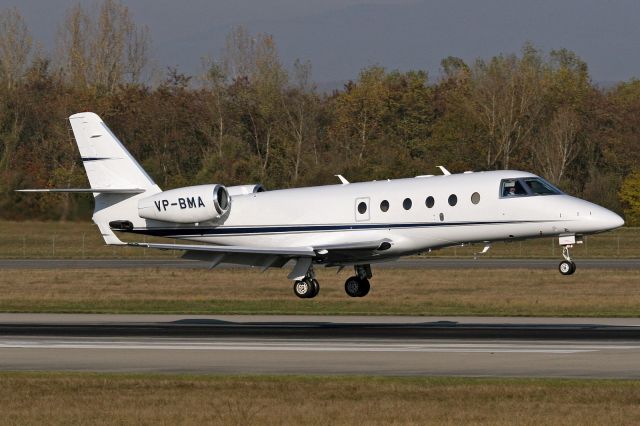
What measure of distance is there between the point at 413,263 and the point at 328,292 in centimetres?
1525

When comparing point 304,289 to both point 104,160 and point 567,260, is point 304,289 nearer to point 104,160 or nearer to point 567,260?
point 104,160

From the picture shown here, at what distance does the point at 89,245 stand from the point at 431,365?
Result: 1900 inches

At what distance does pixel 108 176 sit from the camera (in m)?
37.2

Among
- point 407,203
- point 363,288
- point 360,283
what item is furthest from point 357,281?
point 407,203

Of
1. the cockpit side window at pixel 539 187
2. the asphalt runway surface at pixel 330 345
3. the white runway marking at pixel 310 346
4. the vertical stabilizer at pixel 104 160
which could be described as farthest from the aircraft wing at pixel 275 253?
the white runway marking at pixel 310 346

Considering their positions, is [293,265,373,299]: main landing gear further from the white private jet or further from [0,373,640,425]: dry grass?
[0,373,640,425]: dry grass

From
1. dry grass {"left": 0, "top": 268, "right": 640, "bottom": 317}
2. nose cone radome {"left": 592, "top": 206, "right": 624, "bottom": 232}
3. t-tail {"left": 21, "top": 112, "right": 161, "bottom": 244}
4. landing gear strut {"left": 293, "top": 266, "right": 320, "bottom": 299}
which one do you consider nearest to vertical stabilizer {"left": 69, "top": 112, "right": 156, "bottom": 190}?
t-tail {"left": 21, "top": 112, "right": 161, "bottom": 244}

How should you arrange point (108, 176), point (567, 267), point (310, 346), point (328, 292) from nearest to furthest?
point (310, 346) → point (567, 267) → point (108, 176) → point (328, 292)

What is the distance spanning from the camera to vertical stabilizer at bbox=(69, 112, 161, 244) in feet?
121

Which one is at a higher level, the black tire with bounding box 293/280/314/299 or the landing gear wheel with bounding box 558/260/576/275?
the landing gear wheel with bounding box 558/260/576/275

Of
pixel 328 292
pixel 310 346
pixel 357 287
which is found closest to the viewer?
pixel 310 346

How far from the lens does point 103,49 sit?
4572 inches

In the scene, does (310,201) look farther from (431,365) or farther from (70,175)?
(70,175)

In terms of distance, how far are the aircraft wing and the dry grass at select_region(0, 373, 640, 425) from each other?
12948 millimetres
